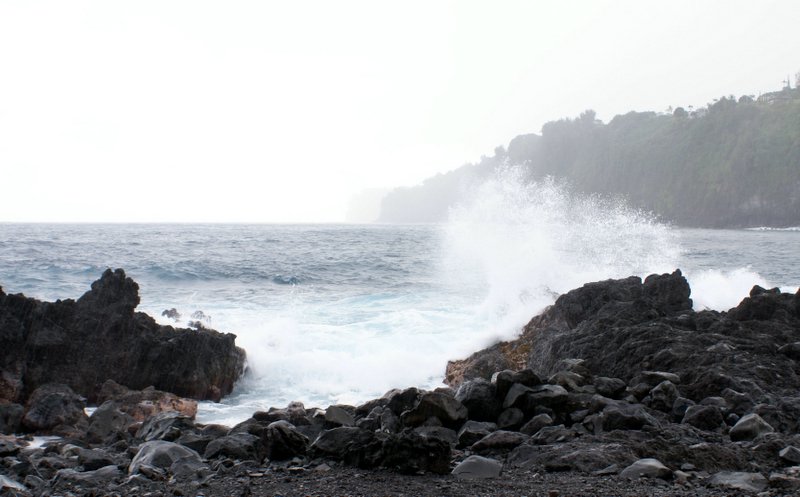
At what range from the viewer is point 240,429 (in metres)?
5.77

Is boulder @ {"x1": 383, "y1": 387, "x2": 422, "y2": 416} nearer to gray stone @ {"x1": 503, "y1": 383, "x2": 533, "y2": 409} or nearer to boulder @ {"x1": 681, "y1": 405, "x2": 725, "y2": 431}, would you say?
gray stone @ {"x1": 503, "y1": 383, "x2": 533, "y2": 409}

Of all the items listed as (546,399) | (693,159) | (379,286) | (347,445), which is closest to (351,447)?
(347,445)

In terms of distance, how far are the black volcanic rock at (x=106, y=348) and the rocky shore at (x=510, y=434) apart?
1.32 ft

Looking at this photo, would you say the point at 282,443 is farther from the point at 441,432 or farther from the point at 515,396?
the point at 515,396

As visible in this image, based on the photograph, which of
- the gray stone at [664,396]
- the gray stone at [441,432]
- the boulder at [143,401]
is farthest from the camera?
the boulder at [143,401]

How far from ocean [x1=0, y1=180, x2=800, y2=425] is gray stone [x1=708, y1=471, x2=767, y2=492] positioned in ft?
20.5

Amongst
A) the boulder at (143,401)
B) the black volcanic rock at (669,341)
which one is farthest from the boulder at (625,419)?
the boulder at (143,401)

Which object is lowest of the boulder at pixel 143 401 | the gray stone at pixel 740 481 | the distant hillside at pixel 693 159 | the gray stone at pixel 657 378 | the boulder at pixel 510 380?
the boulder at pixel 143 401

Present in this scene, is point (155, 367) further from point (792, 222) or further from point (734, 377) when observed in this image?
point (792, 222)

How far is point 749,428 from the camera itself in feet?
17.5

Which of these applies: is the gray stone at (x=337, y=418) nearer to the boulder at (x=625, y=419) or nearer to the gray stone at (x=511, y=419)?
the gray stone at (x=511, y=419)

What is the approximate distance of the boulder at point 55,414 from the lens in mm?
7492

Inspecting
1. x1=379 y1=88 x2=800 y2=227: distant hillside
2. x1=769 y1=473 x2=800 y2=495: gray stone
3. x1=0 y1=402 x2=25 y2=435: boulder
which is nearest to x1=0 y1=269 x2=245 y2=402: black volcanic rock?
x1=0 y1=402 x2=25 y2=435: boulder

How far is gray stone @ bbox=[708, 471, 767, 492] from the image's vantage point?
408 cm
